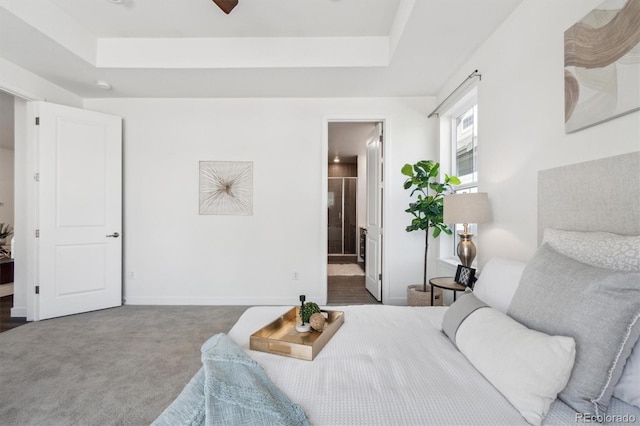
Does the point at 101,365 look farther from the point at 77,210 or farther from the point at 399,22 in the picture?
the point at 399,22

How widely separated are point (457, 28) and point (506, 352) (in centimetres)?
233

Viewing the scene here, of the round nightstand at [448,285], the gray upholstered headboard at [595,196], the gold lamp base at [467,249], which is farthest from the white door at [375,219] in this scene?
the gray upholstered headboard at [595,196]

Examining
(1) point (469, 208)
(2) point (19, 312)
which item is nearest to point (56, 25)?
(2) point (19, 312)

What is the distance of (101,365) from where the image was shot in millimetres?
2152

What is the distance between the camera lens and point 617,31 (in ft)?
4.17

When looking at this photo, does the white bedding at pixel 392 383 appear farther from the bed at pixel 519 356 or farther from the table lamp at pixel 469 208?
the table lamp at pixel 469 208

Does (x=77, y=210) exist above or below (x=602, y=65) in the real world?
below

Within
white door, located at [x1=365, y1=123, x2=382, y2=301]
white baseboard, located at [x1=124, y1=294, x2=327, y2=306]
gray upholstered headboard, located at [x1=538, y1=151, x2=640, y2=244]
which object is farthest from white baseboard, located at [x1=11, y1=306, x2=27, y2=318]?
gray upholstered headboard, located at [x1=538, y1=151, x2=640, y2=244]

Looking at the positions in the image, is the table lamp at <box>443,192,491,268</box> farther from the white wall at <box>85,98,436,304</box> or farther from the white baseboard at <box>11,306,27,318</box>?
the white baseboard at <box>11,306,27,318</box>

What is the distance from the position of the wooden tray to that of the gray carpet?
890 millimetres

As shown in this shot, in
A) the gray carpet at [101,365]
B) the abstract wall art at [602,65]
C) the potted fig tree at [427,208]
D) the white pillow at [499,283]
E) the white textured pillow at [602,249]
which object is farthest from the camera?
the potted fig tree at [427,208]

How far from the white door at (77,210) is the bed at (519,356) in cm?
288

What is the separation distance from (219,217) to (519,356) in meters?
3.36

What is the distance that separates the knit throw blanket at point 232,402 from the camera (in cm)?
80
